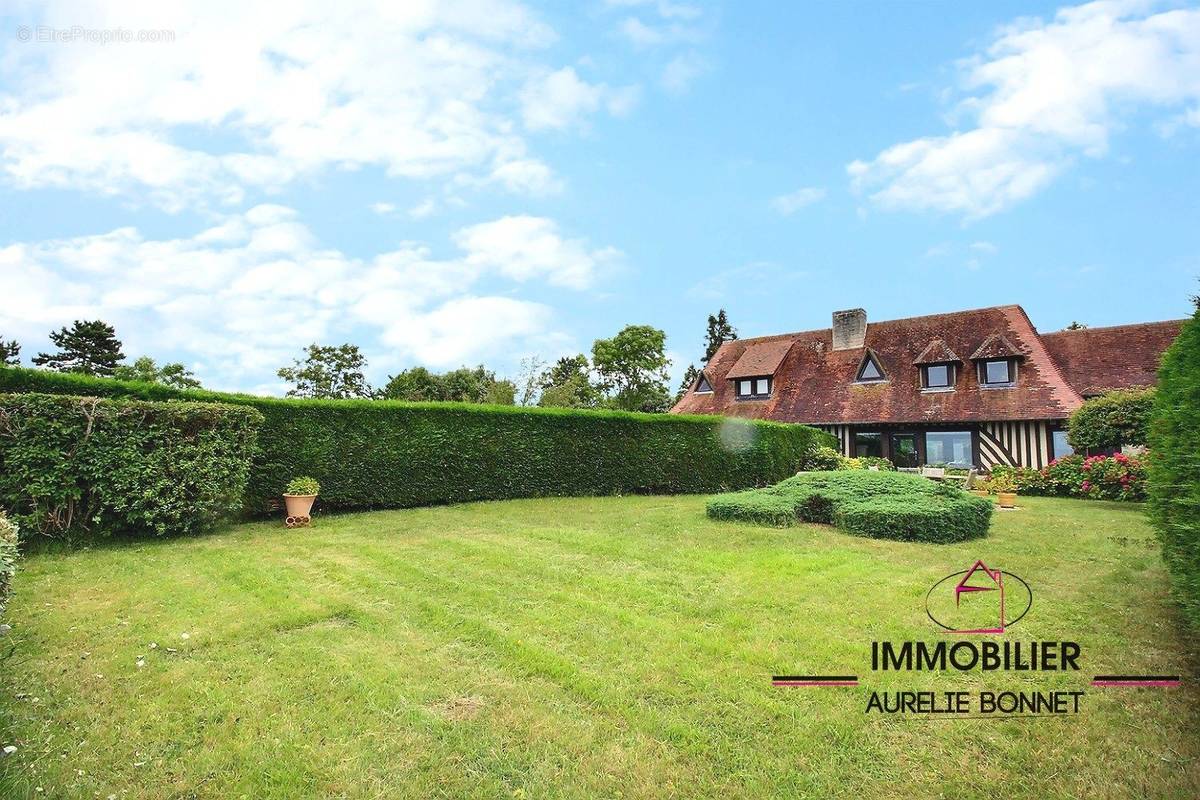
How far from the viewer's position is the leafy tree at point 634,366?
130 feet

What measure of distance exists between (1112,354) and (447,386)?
35.2m

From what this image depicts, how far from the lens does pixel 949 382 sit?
22109mm

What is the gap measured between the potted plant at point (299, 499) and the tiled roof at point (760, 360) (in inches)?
833

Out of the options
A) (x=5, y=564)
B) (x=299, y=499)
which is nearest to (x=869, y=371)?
(x=299, y=499)

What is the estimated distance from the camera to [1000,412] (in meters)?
20.1

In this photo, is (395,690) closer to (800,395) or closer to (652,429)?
(652,429)

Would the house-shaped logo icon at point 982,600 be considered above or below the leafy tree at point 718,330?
below

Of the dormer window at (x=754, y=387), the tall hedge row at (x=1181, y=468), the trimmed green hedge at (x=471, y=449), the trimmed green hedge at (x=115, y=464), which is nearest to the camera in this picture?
the tall hedge row at (x=1181, y=468)

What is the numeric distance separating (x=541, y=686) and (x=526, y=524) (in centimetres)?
659

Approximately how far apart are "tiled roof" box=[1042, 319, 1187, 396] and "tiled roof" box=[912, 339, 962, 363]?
3841 millimetres

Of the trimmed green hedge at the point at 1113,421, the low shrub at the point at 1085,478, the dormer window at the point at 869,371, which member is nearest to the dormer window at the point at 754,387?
the dormer window at the point at 869,371

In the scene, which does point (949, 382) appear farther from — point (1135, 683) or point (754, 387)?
point (1135, 683)

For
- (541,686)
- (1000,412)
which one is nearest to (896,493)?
(541,686)

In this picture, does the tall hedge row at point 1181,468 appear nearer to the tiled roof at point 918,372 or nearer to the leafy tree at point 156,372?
the tiled roof at point 918,372
